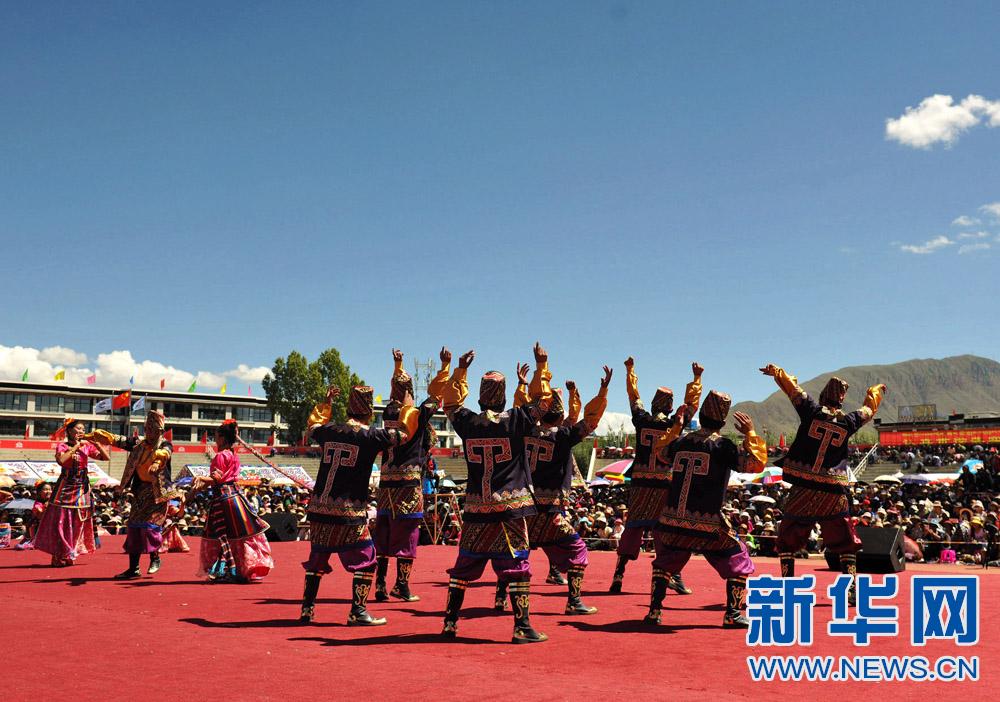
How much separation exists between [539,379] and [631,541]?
7.40ft

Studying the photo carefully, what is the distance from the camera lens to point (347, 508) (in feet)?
25.8

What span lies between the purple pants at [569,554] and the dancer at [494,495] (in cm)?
137

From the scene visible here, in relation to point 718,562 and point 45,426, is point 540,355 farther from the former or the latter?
point 45,426

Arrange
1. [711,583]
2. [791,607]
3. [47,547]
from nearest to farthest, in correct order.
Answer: [791,607] → [711,583] → [47,547]

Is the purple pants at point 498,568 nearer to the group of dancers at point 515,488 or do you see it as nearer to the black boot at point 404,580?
the group of dancers at point 515,488

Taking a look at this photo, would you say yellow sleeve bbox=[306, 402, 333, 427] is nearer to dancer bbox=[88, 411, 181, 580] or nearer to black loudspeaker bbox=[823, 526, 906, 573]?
dancer bbox=[88, 411, 181, 580]

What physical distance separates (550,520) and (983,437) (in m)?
54.2

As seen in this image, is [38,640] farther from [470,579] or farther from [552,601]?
[552,601]

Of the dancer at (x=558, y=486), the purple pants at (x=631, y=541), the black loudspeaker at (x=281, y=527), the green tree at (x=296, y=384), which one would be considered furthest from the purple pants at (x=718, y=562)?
the green tree at (x=296, y=384)

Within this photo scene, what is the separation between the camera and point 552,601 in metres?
9.40

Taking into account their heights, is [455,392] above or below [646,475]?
above

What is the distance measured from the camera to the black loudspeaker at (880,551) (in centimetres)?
1126

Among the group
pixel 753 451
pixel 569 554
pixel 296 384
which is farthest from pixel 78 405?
pixel 753 451

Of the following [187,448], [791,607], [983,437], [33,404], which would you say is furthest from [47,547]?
[33,404]
